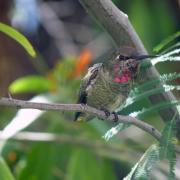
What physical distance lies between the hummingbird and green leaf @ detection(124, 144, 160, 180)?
75 cm

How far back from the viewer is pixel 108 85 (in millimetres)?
3150

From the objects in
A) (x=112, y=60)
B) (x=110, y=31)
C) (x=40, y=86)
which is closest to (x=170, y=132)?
(x=110, y=31)

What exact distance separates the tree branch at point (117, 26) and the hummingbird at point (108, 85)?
1.65 feet

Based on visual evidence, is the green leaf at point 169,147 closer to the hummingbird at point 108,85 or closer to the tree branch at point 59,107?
the tree branch at point 59,107

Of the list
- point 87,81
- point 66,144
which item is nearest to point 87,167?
point 66,144

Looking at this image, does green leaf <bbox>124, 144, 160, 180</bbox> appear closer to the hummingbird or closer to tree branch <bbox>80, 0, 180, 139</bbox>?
tree branch <bbox>80, 0, 180, 139</bbox>

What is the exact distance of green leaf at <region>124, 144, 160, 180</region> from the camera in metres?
2.12

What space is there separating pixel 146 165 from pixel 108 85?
103cm

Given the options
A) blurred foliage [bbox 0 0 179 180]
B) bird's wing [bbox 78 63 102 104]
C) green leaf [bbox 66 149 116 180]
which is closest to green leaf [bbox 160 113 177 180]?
bird's wing [bbox 78 63 102 104]

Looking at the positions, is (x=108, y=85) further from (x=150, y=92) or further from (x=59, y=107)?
(x=59, y=107)

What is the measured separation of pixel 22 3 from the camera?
5.82 meters

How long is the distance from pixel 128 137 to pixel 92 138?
0.45 metres

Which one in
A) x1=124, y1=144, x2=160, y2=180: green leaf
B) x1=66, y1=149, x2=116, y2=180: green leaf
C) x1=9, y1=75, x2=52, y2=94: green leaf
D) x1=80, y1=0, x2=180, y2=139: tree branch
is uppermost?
x1=80, y1=0, x2=180, y2=139: tree branch

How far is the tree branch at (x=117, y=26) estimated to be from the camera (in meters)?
2.31
